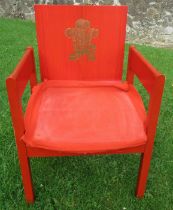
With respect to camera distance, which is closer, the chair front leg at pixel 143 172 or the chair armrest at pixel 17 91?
the chair armrest at pixel 17 91

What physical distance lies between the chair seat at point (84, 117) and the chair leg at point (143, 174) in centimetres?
15

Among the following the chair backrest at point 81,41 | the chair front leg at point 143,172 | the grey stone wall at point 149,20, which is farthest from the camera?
the grey stone wall at point 149,20

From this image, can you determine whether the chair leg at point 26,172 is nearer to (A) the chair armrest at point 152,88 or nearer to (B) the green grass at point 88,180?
Result: (B) the green grass at point 88,180

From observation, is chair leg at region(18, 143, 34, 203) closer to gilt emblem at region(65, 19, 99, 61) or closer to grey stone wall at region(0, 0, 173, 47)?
gilt emblem at region(65, 19, 99, 61)

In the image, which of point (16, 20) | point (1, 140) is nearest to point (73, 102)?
point (1, 140)

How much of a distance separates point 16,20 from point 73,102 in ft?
14.4

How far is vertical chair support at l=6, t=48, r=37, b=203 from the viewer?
145 cm

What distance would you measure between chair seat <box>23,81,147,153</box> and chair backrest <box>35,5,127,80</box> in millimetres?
86

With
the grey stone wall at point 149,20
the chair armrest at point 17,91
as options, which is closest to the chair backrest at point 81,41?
the chair armrest at point 17,91

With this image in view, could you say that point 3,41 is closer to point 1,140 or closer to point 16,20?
point 16,20

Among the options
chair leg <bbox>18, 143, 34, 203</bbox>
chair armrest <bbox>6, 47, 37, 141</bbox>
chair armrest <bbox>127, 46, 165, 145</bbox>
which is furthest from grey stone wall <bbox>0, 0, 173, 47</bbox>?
chair leg <bbox>18, 143, 34, 203</bbox>

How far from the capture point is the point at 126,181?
2037 millimetres

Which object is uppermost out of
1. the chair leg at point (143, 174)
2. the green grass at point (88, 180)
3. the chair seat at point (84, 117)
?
the chair seat at point (84, 117)

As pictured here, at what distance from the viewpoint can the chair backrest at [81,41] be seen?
6.80 feet
